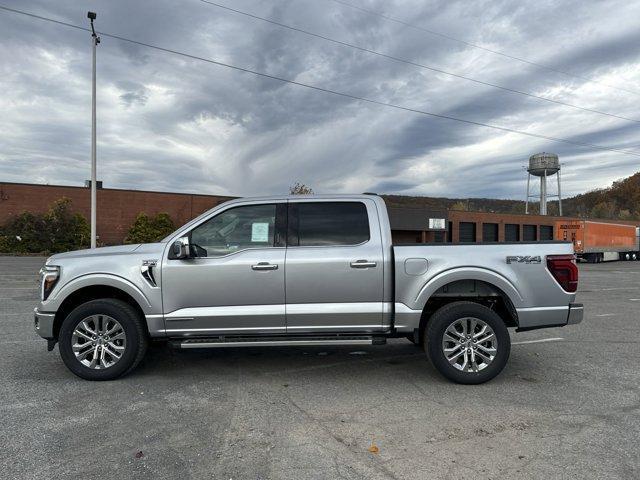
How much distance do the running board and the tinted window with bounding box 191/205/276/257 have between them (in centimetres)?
91

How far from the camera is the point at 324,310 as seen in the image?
16.1 feet

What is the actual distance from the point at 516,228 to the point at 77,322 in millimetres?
57317

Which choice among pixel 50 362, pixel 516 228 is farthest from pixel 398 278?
pixel 516 228

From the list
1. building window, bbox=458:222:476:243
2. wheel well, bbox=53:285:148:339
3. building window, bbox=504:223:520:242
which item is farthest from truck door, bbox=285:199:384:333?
building window, bbox=504:223:520:242

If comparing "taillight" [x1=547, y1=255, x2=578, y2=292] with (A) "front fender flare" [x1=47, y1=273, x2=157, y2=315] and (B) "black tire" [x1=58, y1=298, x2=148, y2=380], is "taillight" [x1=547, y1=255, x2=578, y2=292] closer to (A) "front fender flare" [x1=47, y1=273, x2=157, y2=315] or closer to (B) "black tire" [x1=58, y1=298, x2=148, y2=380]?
(A) "front fender flare" [x1=47, y1=273, x2=157, y2=315]

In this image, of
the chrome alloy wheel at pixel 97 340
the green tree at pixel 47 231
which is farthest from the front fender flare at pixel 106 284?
the green tree at pixel 47 231

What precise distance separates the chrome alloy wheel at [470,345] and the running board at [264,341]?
0.71 m

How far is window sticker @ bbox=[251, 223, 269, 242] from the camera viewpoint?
5062mm

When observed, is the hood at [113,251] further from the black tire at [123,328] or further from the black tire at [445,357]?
the black tire at [445,357]

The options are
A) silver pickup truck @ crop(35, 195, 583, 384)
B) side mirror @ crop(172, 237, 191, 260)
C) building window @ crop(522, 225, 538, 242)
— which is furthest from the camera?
building window @ crop(522, 225, 538, 242)

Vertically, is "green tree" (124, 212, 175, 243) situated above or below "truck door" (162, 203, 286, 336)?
above

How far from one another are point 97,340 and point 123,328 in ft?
1.05

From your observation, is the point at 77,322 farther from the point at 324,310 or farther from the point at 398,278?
the point at 398,278

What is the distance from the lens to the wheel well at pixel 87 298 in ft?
16.6
